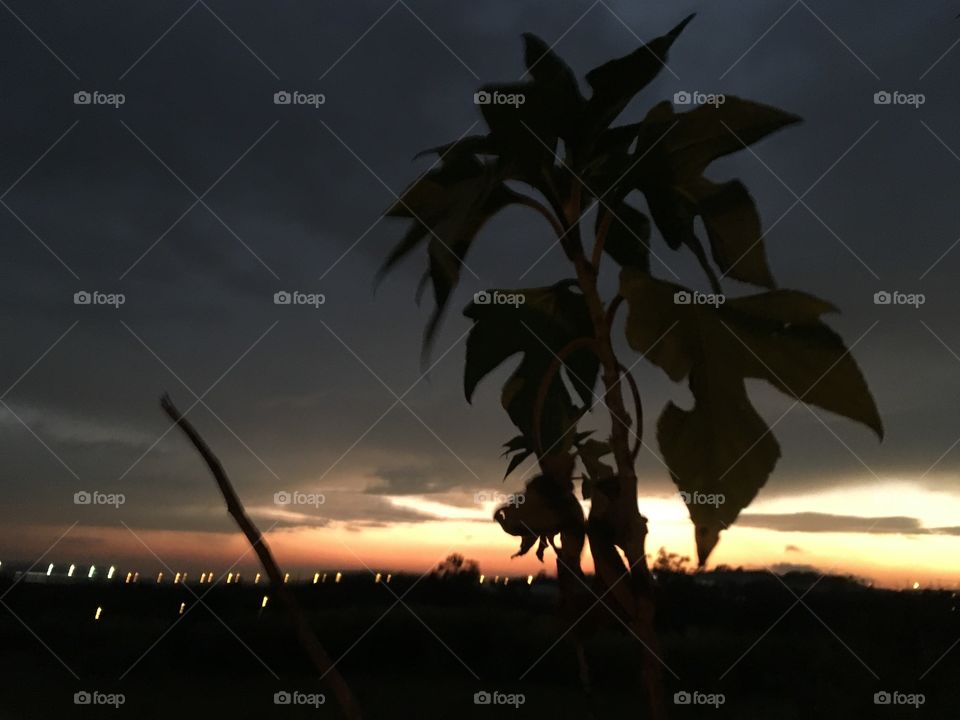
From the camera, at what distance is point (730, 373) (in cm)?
125

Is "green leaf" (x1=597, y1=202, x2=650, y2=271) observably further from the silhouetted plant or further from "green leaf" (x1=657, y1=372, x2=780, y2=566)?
"green leaf" (x1=657, y1=372, x2=780, y2=566)

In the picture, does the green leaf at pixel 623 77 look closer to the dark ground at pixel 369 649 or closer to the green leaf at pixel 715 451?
the green leaf at pixel 715 451

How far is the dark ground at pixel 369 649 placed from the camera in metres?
1.42

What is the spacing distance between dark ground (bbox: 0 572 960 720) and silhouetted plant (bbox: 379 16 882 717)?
0.83 ft

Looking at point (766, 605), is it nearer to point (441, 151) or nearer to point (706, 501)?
point (706, 501)

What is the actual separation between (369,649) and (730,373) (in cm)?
75

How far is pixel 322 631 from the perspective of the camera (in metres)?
1.44

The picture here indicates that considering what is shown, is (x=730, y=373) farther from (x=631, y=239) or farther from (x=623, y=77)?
(x=623, y=77)

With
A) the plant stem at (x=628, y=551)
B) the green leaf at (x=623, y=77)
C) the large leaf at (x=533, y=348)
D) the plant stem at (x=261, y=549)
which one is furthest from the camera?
the large leaf at (x=533, y=348)

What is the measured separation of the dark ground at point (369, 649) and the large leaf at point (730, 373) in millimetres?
274

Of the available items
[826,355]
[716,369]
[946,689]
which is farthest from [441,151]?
[946,689]

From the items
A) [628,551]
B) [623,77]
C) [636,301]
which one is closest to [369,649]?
[628,551]

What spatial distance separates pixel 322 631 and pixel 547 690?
1.25ft

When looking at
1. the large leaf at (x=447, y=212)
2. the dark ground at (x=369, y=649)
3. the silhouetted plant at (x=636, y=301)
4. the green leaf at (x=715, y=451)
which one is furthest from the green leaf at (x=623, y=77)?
the dark ground at (x=369, y=649)
